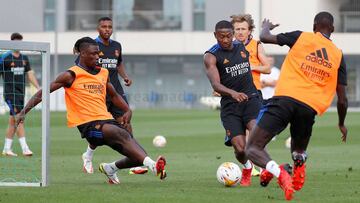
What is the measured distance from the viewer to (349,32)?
2712 inches

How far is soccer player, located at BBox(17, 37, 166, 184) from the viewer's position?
40.8 ft

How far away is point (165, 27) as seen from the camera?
2719 inches

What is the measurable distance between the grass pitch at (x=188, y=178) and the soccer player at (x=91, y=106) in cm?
52

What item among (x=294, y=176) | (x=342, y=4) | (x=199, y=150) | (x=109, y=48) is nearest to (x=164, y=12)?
(x=342, y=4)

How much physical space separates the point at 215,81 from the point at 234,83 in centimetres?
52

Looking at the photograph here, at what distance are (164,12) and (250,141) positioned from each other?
191ft

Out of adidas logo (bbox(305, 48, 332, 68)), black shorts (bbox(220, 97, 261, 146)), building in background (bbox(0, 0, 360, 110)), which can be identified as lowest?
building in background (bbox(0, 0, 360, 110))

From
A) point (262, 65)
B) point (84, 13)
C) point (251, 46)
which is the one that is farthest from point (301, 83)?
point (84, 13)

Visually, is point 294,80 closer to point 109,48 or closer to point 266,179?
point 266,179

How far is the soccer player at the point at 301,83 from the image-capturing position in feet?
36.2

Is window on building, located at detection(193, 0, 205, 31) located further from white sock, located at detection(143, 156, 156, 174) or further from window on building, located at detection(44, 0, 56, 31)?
white sock, located at detection(143, 156, 156, 174)

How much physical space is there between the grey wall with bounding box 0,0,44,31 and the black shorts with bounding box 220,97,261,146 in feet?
186

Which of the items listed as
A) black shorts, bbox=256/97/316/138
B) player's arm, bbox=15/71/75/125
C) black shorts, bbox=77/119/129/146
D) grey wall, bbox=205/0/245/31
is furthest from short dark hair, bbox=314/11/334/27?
grey wall, bbox=205/0/245/31

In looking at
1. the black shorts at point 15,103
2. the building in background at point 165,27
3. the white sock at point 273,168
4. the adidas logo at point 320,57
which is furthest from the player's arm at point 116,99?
the building in background at point 165,27
